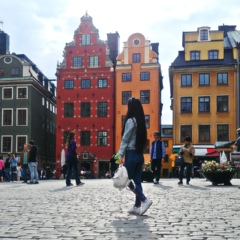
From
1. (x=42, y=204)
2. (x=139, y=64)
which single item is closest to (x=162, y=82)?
(x=139, y=64)

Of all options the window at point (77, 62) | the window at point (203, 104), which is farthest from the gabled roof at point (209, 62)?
Result: the window at point (77, 62)

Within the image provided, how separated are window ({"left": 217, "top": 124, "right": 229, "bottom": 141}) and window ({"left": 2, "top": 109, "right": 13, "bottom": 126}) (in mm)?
23028

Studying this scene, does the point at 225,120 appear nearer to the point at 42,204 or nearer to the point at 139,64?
the point at 139,64

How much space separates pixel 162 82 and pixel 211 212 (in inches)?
2113

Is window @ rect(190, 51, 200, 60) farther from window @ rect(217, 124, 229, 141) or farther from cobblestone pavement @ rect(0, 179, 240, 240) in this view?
cobblestone pavement @ rect(0, 179, 240, 240)

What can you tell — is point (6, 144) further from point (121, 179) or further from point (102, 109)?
point (121, 179)

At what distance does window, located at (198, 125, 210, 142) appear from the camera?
49.9 metres

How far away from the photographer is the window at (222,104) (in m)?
50.3

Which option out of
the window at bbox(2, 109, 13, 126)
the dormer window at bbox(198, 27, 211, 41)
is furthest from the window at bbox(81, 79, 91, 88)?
the dormer window at bbox(198, 27, 211, 41)

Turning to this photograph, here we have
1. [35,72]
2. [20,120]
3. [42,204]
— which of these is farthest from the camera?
[35,72]

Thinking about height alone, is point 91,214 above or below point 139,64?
below

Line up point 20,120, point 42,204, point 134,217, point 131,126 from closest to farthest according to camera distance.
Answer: point 134,217, point 131,126, point 42,204, point 20,120

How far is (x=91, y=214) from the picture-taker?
747cm

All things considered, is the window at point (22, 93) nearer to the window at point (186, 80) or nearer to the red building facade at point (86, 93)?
the red building facade at point (86, 93)
